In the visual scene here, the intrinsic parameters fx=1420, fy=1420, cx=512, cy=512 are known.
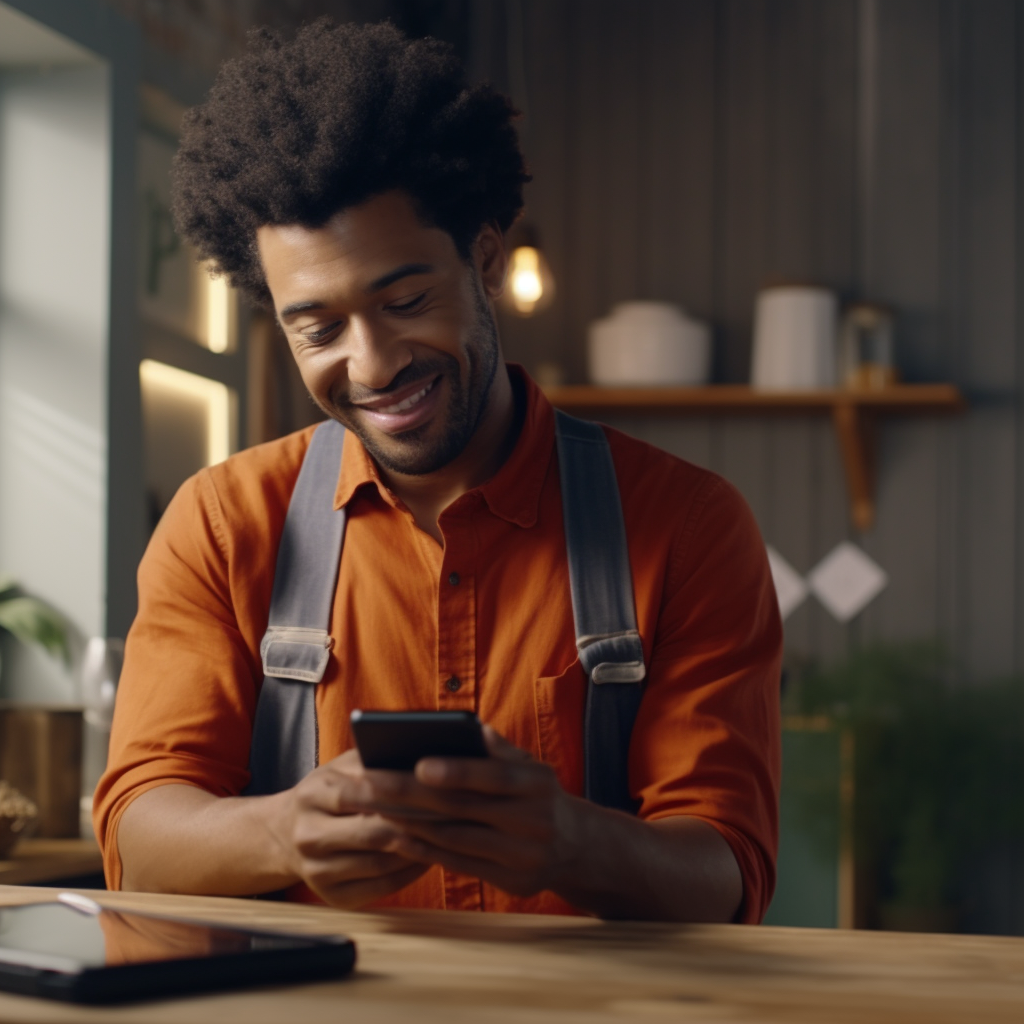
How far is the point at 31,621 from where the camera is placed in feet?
8.08

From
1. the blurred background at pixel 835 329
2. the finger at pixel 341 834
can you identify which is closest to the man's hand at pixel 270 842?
the finger at pixel 341 834

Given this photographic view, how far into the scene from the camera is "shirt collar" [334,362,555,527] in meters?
1.40

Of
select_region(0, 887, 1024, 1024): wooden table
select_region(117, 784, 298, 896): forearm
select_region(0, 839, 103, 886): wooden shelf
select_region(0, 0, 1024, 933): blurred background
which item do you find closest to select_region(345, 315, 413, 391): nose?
select_region(117, 784, 298, 896): forearm

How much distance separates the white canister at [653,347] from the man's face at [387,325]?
2546 millimetres

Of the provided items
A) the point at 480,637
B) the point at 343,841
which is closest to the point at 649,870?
the point at 343,841

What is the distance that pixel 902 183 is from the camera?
4.06m

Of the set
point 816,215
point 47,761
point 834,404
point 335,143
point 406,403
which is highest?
point 816,215

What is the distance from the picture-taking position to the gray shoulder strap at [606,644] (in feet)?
4.32

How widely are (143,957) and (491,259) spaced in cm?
95

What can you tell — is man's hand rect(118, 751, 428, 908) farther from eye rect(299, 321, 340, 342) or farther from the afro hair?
the afro hair

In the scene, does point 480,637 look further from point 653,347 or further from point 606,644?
point 653,347

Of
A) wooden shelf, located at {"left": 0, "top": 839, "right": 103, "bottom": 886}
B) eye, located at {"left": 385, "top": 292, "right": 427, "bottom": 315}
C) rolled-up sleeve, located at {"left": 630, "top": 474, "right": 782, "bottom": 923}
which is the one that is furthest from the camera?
wooden shelf, located at {"left": 0, "top": 839, "right": 103, "bottom": 886}

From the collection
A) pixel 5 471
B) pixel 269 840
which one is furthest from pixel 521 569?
pixel 5 471

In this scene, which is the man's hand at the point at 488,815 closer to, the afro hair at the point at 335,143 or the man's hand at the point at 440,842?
the man's hand at the point at 440,842
